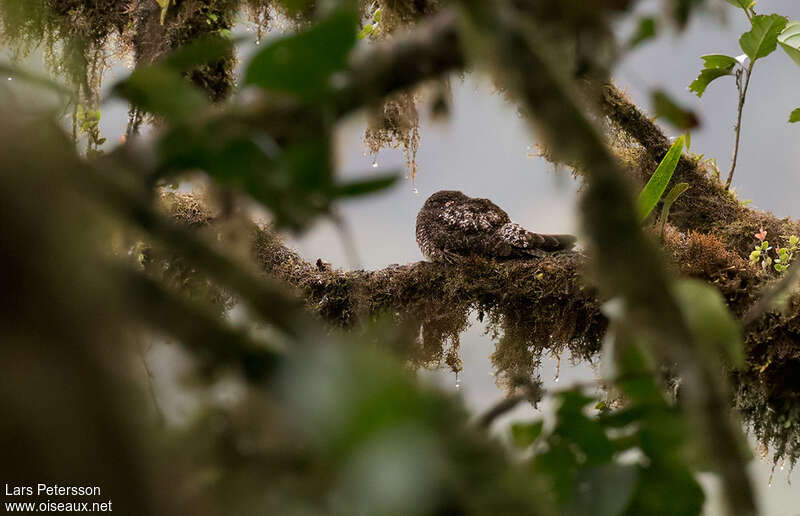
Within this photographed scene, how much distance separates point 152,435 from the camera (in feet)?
0.45

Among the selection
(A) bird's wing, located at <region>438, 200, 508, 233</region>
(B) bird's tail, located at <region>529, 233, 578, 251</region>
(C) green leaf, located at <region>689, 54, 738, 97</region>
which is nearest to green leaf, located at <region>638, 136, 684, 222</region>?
(B) bird's tail, located at <region>529, 233, 578, 251</region>

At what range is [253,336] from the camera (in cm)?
18

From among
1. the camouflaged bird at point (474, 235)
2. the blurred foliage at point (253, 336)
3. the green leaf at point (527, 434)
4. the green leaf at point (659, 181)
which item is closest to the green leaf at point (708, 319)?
the blurred foliage at point (253, 336)

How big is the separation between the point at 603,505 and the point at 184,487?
0.19m

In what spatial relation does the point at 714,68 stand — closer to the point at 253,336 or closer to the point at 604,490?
the point at 604,490

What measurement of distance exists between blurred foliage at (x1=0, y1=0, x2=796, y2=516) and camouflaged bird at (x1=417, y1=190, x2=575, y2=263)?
1.96 meters

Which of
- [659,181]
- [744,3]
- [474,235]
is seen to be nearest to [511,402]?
[659,181]

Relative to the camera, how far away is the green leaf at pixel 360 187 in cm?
19

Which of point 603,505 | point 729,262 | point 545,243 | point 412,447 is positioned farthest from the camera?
point 545,243

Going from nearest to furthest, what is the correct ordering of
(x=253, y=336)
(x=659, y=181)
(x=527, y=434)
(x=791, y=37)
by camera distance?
1. (x=253, y=336)
2. (x=527, y=434)
3. (x=659, y=181)
4. (x=791, y=37)

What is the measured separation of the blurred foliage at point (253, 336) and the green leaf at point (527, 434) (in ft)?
0.15

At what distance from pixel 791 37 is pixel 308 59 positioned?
2.52m

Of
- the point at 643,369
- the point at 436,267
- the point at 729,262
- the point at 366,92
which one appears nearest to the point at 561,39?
the point at 366,92

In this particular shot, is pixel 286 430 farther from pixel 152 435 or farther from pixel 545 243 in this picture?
pixel 545 243
